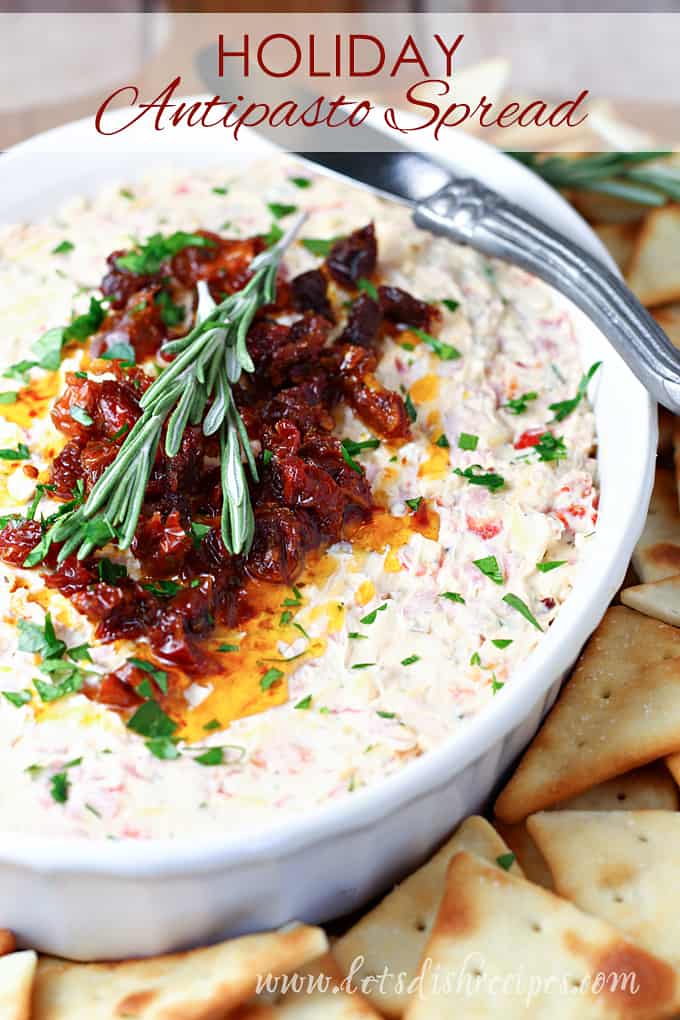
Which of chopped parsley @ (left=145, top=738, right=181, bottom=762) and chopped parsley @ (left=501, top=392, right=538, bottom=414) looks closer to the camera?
chopped parsley @ (left=145, top=738, right=181, bottom=762)

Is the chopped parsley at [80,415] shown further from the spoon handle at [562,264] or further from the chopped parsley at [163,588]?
the spoon handle at [562,264]

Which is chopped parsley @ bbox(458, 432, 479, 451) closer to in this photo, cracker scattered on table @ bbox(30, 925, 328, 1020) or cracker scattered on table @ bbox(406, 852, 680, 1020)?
cracker scattered on table @ bbox(406, 852, 680, 1020)

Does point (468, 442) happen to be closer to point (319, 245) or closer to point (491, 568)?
point (491, 568)

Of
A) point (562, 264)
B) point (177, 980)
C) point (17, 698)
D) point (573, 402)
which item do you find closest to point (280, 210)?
point (562, 264)

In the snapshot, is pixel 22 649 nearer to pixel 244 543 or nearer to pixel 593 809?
pixel 244 543

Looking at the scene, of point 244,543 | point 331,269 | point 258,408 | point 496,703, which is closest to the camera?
point 496,703

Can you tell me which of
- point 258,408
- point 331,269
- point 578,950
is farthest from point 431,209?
point 578,950

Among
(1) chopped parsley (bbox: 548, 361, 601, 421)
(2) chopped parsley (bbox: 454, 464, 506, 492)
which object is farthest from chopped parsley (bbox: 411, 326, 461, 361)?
(2) chopped parsley (bbox: 454, 464, 506, 492)
